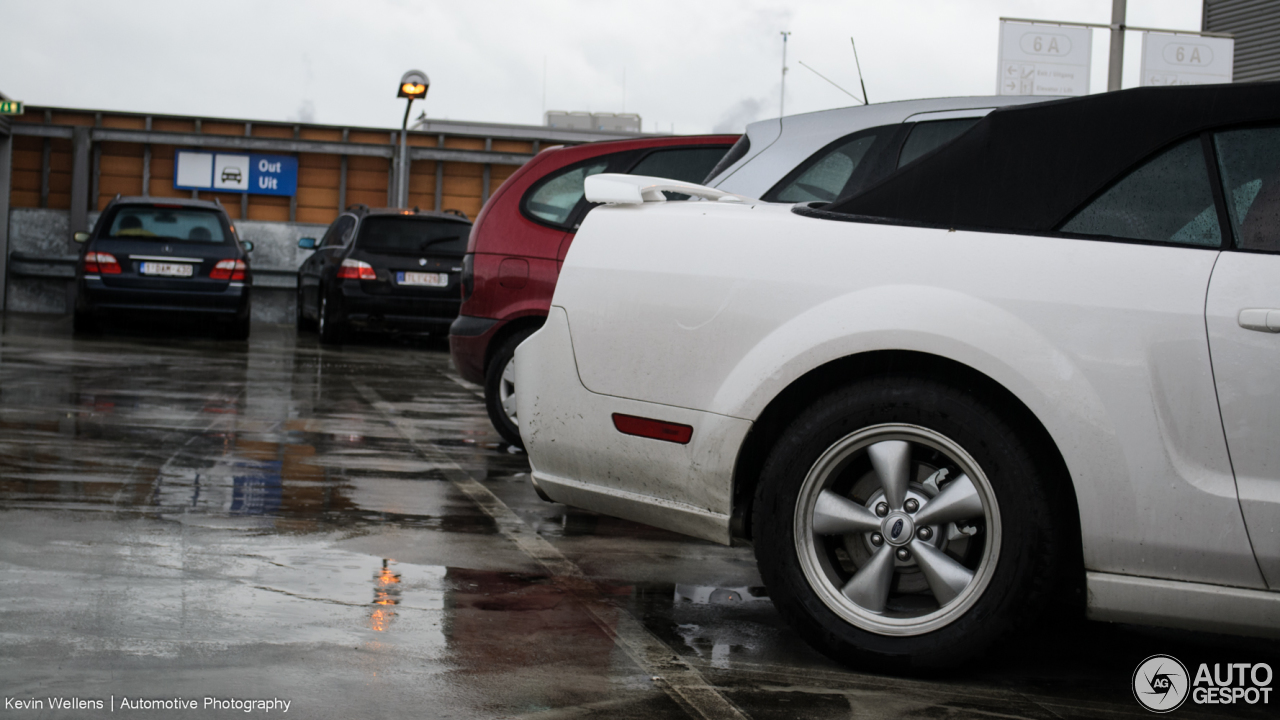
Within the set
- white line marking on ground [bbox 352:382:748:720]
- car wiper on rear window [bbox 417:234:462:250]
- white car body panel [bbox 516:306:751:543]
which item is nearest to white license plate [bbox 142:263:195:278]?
car wiper on rear window [bbox 417:234:462:250]

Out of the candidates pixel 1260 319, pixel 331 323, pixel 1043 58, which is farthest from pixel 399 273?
pixel 1260 319

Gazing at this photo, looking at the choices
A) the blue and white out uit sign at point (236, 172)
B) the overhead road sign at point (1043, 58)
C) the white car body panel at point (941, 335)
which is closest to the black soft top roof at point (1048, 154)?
the white car body panel at point (941, 335)

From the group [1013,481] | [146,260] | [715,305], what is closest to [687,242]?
[715,305]

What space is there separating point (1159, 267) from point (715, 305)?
111cm

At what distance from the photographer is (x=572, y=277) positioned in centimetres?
389

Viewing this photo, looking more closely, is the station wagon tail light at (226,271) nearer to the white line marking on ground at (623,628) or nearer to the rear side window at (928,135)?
the white line marking on ground at (623,628)

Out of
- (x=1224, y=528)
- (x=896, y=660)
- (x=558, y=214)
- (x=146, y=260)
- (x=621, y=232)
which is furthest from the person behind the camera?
(x=146, y=260)

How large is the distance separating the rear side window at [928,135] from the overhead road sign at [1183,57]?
12617 mm

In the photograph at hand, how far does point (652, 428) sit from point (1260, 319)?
61.2 inches

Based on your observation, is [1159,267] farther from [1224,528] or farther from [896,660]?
[896,660]

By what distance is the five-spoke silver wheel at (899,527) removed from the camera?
10.7 ft

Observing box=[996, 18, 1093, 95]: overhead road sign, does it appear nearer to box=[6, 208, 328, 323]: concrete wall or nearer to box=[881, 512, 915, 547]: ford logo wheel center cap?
box=[6, 208, 328, 323]: concrete wall

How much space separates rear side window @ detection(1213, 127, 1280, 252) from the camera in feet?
10.3

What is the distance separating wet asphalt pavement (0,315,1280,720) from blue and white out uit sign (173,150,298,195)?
731 inches
